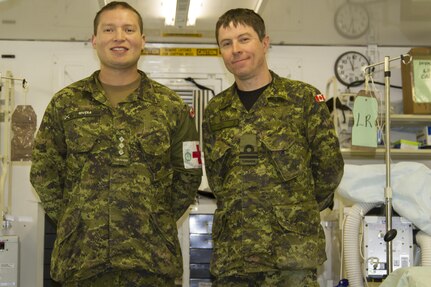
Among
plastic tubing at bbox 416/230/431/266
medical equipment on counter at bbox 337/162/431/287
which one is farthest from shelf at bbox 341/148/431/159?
plastic tubing at bbox 416/230/431/266

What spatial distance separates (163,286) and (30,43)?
14.3ft

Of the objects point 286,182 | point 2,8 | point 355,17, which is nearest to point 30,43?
point 2,8

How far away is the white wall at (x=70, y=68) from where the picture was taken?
6.02m

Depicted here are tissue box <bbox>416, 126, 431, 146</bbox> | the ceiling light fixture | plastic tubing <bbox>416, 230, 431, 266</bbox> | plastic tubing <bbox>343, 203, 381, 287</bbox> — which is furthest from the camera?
tissue box <bbox>416, 126, 431, 146</bbox>

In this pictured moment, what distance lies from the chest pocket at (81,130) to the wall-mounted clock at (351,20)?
10.8ft

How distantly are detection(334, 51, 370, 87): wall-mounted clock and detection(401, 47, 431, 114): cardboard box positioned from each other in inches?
20.6

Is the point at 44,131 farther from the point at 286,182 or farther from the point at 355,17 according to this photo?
the point at 355,17

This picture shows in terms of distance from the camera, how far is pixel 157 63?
6.29 m

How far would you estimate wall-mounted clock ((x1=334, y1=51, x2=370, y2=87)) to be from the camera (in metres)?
6.38

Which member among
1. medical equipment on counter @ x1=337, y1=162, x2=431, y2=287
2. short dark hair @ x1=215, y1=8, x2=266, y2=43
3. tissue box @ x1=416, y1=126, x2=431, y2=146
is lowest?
medical equipment on counter @ x1=337, y1=162, x2=431, y2=287

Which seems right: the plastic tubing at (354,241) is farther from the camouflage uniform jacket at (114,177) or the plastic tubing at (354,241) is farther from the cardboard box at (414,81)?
the cardboard box at (414,81)

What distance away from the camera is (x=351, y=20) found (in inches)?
226

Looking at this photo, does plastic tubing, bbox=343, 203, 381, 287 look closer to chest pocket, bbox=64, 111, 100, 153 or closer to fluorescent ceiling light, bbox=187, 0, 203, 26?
chest pocket, bbox=64, 111, 100, 153

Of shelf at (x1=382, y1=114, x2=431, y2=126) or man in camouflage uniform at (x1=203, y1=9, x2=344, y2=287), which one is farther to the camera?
shelf at (x1=382, y1=114, x2=431, y2=126)
